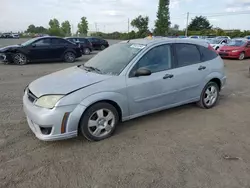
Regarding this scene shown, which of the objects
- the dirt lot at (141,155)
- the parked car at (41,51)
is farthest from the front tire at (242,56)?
the dirt lot at (141,155)

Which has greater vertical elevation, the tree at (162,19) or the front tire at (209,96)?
the tree at (162,19)

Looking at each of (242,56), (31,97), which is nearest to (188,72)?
(31,97)

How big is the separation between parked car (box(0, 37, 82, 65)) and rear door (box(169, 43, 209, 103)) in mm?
9259

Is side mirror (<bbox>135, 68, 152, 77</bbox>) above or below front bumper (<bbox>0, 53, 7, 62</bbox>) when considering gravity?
above

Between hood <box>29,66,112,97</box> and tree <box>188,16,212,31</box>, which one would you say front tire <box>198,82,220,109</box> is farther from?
tree <box>188,16,212,31</box>

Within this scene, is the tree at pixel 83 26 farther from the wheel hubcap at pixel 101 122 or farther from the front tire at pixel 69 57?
the wheel hubcap at pixel 101 122

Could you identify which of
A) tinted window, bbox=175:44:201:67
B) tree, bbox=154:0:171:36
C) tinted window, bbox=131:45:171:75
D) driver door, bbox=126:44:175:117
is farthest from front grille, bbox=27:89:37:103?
tree, bbox=154:0:171:36

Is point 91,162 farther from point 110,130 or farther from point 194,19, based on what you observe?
point 194,19

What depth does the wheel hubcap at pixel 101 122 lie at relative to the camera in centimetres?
333

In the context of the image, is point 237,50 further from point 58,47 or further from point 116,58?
point 116,58

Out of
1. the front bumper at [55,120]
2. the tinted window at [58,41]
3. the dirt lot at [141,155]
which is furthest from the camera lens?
the tinted window at [58,41]

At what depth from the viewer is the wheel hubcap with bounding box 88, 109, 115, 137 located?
3.33 m

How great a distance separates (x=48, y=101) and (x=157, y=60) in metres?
2.02

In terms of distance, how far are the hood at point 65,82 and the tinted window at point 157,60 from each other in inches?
27.3
